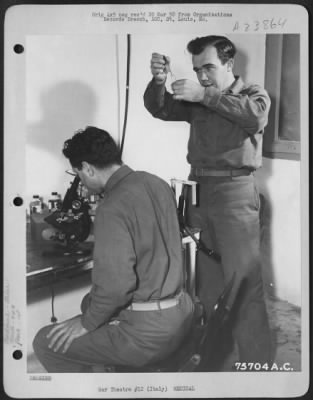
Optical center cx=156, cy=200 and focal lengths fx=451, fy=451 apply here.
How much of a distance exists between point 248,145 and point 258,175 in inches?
2.0

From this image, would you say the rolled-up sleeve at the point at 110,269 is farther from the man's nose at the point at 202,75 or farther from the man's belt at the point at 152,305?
the man's nose at the point at 202,75

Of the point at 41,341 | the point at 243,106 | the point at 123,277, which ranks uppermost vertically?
the point at 243,106

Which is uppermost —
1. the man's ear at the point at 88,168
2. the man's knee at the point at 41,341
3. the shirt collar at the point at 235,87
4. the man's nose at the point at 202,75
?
the man's nose at the point at 202,75

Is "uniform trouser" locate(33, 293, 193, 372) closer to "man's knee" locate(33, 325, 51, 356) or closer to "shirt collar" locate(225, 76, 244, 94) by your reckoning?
"man's knee" locate(33, 325, 51, 356)

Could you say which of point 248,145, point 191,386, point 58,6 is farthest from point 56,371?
point 58,6

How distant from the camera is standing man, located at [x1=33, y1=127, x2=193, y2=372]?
2.24ft

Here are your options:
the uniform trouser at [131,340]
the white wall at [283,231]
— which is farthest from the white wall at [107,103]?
the uniform trouser at [131,340]

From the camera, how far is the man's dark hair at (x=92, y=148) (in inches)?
27.6

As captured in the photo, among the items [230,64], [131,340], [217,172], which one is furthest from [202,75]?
[131,340]

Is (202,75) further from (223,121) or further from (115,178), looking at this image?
(115,178)

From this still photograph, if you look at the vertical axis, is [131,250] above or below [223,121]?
below

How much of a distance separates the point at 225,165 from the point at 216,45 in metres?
0.19

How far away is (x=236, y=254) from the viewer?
71cm

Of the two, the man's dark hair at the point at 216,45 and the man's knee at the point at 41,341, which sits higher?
the man's dark hair at the point at 216,45
